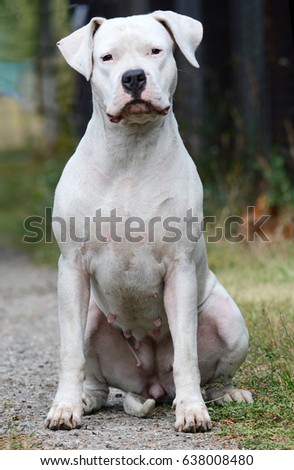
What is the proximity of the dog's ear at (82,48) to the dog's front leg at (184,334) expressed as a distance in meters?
1.06

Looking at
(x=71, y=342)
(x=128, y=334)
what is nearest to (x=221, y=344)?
(x=128, y=334)

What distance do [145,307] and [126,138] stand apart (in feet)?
2.76

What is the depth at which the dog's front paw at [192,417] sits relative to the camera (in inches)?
Answer: 168

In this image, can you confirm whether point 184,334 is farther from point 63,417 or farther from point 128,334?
point 63,417

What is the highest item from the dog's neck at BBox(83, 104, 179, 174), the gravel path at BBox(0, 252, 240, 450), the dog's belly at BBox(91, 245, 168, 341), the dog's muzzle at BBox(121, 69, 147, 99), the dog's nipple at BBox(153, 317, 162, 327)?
the dog's muzzle at BBox(121, 69, 147, 99)

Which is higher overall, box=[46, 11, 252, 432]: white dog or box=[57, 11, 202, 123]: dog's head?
box=[57, 11, 202, 123]: dog's head

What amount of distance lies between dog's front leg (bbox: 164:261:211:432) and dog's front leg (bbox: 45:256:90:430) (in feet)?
1.36

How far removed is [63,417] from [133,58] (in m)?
1.70

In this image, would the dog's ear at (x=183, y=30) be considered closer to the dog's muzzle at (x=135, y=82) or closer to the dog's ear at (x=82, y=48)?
the dog's ear at (x=82, y=48)

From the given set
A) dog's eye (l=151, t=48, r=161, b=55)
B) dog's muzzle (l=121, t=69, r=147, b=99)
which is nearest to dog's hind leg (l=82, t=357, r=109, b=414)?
dog's muzzle (l=121, t=69, r=147, b=99)

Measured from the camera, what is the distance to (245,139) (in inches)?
456

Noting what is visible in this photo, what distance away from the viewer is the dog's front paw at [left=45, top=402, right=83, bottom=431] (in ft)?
14.1

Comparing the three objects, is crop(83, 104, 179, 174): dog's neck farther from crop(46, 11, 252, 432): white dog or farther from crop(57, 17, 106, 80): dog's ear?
crop(57, 17, 106, 80): dog's ear

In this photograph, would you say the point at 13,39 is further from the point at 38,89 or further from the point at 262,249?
the point at 262,249
